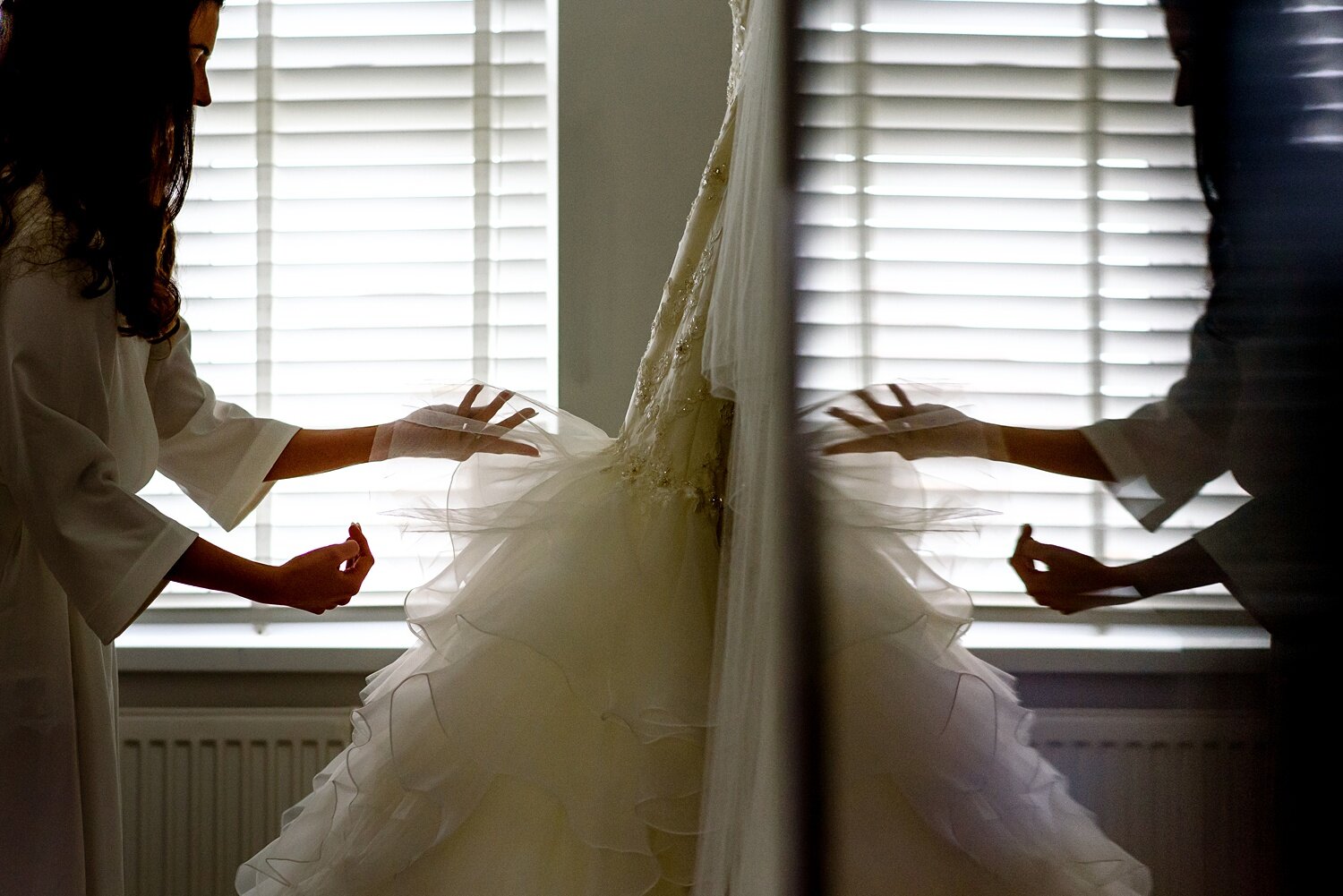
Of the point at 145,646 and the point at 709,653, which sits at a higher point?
the point at 709,653

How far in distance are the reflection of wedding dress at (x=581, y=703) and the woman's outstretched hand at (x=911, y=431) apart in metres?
0.14

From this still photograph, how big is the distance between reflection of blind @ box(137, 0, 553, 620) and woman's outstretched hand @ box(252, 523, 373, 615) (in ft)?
2.37

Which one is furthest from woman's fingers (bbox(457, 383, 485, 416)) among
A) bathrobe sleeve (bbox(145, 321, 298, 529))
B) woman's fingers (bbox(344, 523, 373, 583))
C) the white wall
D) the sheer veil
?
the white wall

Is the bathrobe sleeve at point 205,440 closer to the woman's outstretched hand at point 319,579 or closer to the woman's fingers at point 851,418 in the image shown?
the woman's outstretched hand at point 319,579

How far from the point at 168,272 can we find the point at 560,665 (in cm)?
70

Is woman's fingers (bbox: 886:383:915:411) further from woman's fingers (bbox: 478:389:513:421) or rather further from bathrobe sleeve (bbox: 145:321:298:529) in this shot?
bathrobe sleeve (bbox: 145:321:298:529)

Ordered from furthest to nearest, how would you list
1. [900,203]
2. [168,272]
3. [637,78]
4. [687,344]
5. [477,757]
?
[637,78] < [168,272] < [687,344] < [477,757] < [900,203]

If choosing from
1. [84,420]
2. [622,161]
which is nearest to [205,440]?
[84,420]

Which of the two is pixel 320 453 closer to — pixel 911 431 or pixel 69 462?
pixel 69 462

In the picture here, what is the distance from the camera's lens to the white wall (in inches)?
60.0

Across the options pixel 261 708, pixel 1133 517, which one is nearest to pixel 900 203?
pixel 1133 517

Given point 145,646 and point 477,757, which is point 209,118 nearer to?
point 145,646

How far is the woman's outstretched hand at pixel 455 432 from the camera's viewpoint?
3.16ft

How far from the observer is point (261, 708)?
1.58m
